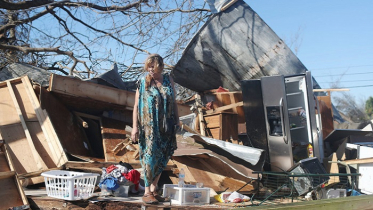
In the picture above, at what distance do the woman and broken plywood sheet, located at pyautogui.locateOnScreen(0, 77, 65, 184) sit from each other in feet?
6.68

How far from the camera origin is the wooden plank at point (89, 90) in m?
7.04

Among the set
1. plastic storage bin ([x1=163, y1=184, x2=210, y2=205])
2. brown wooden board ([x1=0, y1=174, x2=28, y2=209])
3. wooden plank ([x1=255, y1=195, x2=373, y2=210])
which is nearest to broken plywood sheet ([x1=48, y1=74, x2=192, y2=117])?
brown wooden board ([x1=0, y1=174, x2=28, y2=209])

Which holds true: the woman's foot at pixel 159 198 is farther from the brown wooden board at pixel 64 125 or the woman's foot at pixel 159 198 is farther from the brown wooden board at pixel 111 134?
the brown wooden board at pixel 64 125

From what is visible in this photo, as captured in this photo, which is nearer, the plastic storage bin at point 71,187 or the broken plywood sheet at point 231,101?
the plastic storage bin at point 71,187

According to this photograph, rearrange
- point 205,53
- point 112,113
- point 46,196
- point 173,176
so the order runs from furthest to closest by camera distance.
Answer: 1. point 205,53
2. point 112,113
3. point 173,176
4. point 46,196

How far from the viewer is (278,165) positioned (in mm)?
7133

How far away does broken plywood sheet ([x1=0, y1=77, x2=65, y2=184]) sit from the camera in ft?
21.3

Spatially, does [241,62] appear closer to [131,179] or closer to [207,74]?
[207,74]

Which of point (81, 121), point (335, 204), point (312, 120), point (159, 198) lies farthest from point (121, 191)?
point (312, 120)

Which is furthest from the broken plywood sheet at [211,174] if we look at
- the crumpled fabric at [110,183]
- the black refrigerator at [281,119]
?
the black refrigerator at [281,119]

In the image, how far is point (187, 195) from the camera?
489 cm

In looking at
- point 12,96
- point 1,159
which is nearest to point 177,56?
point 12,96

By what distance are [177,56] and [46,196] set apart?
538cm

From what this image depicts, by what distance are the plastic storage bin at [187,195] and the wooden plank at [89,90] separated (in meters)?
2.79
